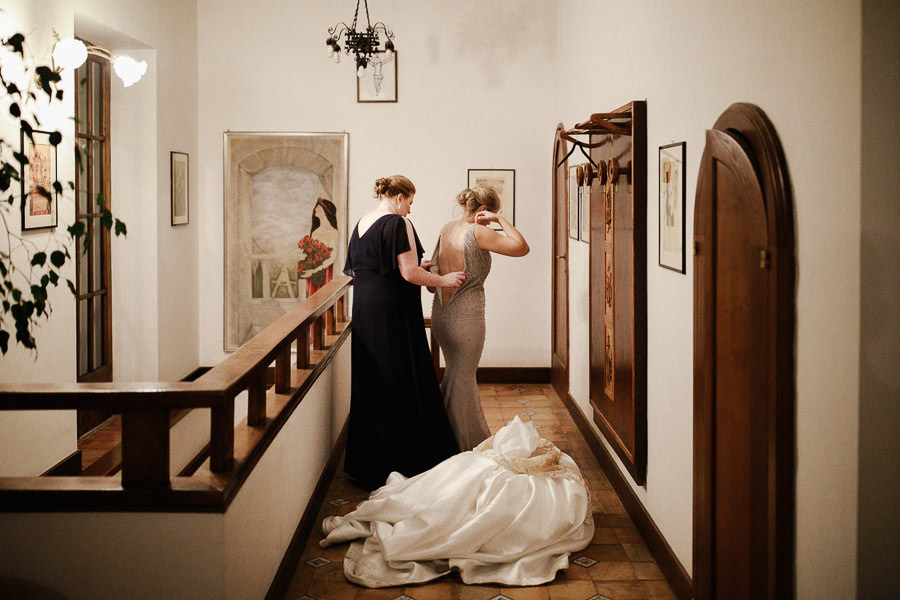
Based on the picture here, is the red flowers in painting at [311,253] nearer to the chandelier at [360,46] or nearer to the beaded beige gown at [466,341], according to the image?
the chandelier at [360,46]

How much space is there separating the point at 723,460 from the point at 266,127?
6.54 m

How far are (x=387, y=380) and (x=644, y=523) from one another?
1769 millimetres

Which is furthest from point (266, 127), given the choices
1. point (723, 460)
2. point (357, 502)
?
point (723, 460)

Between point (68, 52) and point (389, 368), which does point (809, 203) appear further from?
point (68, 52)

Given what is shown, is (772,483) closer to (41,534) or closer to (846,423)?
(846,423)

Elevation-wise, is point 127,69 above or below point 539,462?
above

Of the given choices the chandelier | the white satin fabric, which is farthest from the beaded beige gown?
the chandelier

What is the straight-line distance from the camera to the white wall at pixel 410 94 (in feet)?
27.5

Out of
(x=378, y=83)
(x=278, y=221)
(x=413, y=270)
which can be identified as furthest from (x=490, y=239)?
(x=278, y=221)

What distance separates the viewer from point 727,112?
9.52 ft

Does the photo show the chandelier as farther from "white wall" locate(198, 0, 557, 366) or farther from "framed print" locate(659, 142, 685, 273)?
"framed print" locate(659, 142, 685, 273)

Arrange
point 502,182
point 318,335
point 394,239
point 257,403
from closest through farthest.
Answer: point 257,403, point 394,239, point 318,335, point 502,182

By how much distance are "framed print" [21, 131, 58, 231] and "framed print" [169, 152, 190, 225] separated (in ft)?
7.90

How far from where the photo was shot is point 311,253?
851 cm
